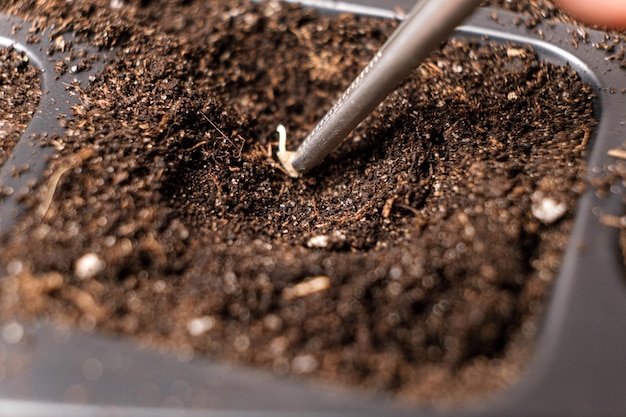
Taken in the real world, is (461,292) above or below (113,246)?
below

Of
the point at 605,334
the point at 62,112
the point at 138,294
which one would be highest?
the point at 62,112

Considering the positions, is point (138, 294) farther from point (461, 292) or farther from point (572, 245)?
point (572, 245)

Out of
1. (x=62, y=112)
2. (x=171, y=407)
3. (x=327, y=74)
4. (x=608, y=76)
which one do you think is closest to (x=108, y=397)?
(x=171, y=407)

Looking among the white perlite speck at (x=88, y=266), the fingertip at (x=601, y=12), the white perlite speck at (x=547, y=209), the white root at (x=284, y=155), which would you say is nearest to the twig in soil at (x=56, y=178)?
the white perlite speck at (x=88, y=266)

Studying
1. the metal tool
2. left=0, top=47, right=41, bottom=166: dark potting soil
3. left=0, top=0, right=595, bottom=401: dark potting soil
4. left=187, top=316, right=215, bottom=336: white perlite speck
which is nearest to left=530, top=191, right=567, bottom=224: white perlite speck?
left=0, top=0, right=595, bottom=401: dark potting soil

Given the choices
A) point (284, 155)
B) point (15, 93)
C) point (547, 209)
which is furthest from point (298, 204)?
point (15, 93)

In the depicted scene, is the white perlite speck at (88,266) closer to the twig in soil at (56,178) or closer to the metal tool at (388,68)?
the twig in soil at (56,178)

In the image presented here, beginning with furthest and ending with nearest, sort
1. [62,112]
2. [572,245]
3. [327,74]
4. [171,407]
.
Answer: [327,74] → [62,112] → [572,245] → [171,407]

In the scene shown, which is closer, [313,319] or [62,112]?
[313,319]
